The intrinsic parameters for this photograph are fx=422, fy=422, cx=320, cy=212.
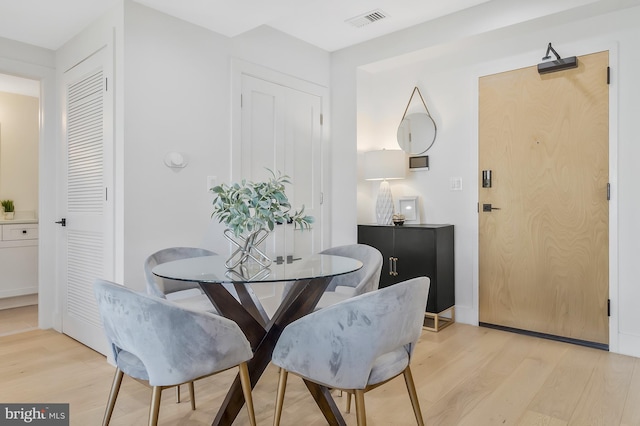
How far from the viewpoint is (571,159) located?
3.10m

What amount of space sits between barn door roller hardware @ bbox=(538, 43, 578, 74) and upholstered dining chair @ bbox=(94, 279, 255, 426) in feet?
9.61

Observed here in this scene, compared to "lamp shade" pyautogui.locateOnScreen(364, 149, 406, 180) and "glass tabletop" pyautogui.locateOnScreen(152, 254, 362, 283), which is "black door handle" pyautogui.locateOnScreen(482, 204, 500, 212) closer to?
"lamp shade" pyautogui.locateOnScreen(364, 149, 406, 180)

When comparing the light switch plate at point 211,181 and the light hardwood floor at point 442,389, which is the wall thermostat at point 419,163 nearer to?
the light hardwood floor at point 442,389

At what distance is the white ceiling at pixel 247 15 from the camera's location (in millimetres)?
2686

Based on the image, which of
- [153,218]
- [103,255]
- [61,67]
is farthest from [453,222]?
[61,67]

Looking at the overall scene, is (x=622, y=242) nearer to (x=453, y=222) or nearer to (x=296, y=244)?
(x=453, y=222)

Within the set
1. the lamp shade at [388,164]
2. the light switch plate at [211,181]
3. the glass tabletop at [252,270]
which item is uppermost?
the lamp shade at [388,164]

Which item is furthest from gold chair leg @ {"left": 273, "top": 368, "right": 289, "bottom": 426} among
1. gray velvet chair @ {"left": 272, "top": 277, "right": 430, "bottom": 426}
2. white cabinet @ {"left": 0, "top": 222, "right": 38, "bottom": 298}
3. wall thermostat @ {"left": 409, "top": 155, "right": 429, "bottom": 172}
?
white cabinet @ {"left": 0, "top": 222, "right": 38, "bottom": 298}

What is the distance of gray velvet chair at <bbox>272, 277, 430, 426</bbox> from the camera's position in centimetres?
144

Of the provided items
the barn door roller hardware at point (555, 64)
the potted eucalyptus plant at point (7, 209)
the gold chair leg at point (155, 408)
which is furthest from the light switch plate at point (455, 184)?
the potted eucalyptus plant at point (7, 209)

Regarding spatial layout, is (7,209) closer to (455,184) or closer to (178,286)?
(178,286)

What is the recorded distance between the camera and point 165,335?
4.65 feet

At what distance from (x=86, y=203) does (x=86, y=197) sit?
44 mm

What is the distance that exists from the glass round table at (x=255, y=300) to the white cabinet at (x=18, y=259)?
131 inches
